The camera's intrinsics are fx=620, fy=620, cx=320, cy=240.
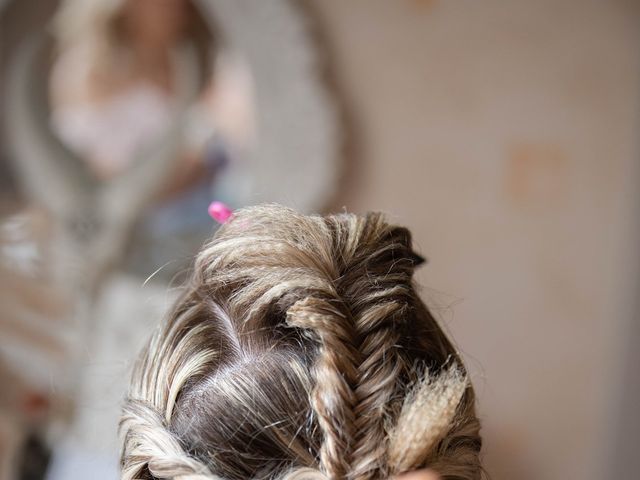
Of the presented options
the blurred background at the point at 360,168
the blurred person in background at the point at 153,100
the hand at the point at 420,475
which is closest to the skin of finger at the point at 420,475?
the hand at the point at 420,475

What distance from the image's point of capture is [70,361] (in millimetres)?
1574

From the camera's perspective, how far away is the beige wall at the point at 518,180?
1638 mm

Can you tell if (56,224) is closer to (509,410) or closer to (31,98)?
(31,98)

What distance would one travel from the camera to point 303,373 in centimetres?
43

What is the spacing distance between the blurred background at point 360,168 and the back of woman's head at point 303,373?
1041 millimetres

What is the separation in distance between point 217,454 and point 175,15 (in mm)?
1401

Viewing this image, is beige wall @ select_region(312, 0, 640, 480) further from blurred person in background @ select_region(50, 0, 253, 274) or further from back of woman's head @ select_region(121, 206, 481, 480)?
back of woman's head @ select_region(121, 206, 481, 480)

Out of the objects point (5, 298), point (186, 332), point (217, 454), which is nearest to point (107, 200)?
point (5, 298)

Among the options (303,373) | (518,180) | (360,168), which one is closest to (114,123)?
(360,168)

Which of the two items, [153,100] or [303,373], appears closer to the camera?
[303,373]

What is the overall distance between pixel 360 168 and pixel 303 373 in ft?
4.20

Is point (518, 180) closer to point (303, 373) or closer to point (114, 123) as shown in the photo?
point (114, 123)

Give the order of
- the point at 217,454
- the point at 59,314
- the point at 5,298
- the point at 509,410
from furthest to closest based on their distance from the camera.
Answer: the point at 509,410, the point at 59,314, the point at 5,298, the point at 217,454

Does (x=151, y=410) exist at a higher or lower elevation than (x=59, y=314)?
higher
